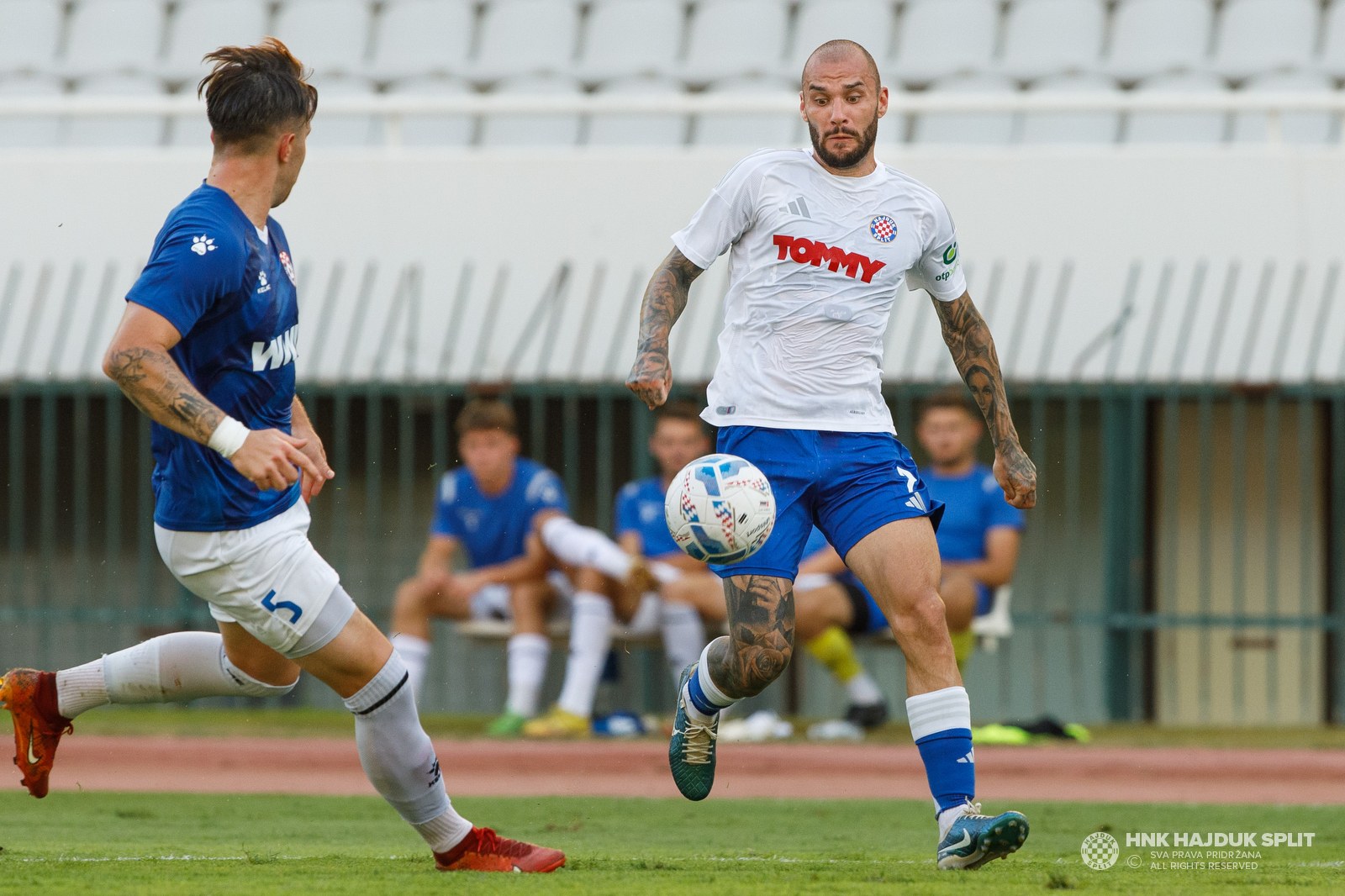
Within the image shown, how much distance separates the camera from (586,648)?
351 inches

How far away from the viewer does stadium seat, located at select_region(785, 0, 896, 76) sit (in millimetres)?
→ 14320

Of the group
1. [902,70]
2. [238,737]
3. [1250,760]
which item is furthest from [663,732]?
[902,70]

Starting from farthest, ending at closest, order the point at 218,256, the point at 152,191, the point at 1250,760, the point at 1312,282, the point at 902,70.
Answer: the point at 902,70, the point at 152,191, the point at 1312,282, the point at 1250,760, the point at 218,256

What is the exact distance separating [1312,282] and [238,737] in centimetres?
769

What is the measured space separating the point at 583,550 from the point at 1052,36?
786cm

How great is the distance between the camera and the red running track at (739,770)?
7.49 meters

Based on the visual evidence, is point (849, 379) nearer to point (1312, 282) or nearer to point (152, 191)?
point (1312, 282)

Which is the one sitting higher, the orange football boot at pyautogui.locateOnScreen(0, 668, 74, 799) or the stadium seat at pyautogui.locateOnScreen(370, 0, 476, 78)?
the stadium seat at pyautogui.locateOnScreen(370, 0, 476, 78)

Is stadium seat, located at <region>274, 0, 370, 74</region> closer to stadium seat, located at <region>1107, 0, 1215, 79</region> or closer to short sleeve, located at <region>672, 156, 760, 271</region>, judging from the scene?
stadium seat, located at <region>1107, 0, 1215, 79</region>

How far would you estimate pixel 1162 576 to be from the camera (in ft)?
37.0

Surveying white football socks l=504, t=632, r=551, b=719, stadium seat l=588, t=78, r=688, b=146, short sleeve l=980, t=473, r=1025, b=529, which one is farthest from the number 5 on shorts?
stadium seat l=588, t=78, r=688, b=146

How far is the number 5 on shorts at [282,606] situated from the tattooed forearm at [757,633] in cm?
124

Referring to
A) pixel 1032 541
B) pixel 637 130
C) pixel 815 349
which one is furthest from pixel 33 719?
pixel 637 130

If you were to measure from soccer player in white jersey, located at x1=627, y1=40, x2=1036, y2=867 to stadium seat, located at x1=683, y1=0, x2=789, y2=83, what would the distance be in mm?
9672
